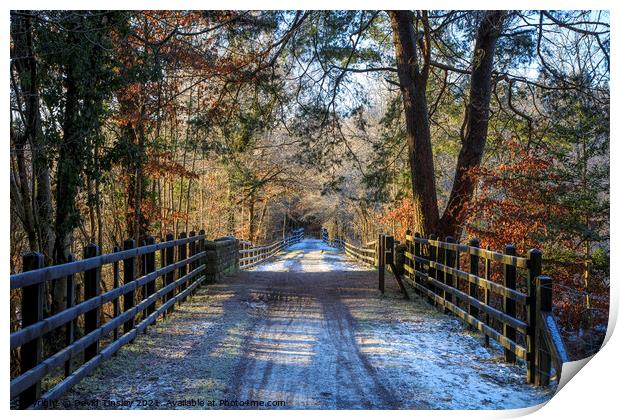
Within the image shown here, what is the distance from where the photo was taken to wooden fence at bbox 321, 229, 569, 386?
435cm

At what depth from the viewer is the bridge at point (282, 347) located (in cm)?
404

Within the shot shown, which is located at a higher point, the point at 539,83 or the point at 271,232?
the point at 539,83

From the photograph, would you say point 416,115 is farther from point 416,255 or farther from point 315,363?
point 315,363

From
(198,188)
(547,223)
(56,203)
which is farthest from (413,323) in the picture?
(198,188)

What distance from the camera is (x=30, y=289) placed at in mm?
3543

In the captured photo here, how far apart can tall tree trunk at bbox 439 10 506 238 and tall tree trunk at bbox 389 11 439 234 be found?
36 cm

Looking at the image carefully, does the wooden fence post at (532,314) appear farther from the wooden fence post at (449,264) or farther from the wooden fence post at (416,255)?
the wooden fence post at (416,255)

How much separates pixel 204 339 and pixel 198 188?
18556mm

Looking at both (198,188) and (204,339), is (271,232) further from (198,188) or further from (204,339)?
(204,339)

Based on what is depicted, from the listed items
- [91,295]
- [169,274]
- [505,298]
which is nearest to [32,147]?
[169,274]

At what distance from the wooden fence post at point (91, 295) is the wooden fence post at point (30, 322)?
1082mm

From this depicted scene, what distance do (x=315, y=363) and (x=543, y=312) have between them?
193cm

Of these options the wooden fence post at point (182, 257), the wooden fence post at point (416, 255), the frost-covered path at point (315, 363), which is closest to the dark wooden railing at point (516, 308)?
the frost-covered path at point (315, 363)

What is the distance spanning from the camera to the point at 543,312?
437 cm
